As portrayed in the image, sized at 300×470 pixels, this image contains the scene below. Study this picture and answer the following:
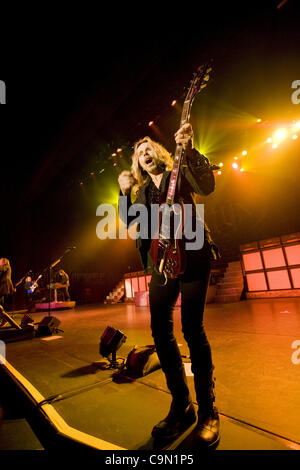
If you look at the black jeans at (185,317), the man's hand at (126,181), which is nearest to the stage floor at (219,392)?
the black jeans at (185,317)

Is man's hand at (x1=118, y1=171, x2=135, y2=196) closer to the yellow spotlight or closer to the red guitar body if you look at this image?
the red guitar body

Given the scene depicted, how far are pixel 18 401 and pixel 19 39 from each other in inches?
210

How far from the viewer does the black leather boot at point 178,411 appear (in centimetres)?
114

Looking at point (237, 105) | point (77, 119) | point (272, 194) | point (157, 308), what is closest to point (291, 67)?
point (237, 105)

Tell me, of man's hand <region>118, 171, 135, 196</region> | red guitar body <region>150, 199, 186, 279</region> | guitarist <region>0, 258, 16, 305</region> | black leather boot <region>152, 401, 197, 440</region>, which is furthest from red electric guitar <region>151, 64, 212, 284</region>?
guitarist <region>0, 258, 16, 305</region>

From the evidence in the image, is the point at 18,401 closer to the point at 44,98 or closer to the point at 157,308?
the point at 157,308

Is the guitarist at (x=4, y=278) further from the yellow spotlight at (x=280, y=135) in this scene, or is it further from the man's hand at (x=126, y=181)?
the yellow spotlight at (x=280, y=135)

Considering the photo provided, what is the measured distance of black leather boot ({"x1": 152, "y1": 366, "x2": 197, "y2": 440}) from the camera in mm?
1136

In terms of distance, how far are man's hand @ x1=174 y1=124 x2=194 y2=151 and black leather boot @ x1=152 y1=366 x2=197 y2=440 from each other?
4.21 feet

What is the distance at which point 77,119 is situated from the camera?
6312mm

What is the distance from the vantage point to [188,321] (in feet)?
3.77

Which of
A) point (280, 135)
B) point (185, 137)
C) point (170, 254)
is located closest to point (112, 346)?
point (170, 254)

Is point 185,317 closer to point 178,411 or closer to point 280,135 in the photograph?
point 178,411

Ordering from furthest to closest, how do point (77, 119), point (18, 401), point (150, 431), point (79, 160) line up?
1. point (79, 160)
2. point (77, 119)
3. point (18, 401)
4. point (150, 431)
